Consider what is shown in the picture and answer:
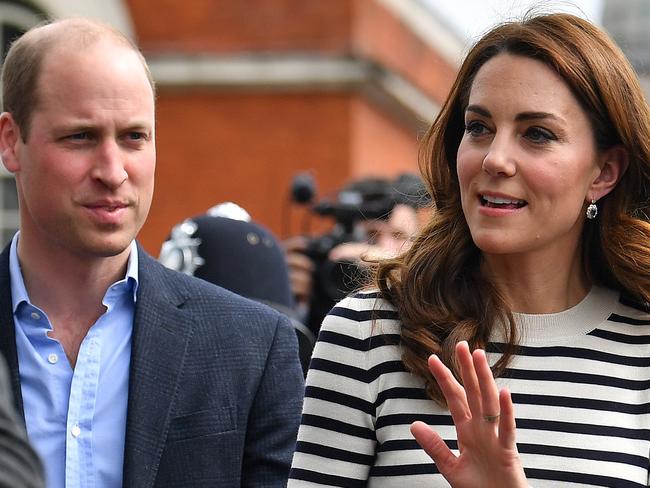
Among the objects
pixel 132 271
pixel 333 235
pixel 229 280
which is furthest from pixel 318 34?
pixel 132 271

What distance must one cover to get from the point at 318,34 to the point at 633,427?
375 inches

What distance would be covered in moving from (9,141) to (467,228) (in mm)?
999

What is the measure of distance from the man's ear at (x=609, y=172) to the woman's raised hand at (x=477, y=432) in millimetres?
714

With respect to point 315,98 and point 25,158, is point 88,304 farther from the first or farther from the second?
point 315,98

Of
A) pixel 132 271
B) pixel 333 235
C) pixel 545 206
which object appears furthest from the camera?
pixel 333 235

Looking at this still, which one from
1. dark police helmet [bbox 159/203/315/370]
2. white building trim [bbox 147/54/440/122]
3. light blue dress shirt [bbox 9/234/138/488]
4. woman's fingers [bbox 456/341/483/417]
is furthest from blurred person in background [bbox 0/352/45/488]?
white building trim [bbox 147/54/440/122]

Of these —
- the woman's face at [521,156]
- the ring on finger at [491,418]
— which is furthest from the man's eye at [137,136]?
the ring on finger at [491,418]

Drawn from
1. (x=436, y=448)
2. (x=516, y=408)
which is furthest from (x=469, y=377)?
(x=516, y=408)

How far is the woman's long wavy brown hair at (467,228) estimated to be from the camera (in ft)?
9.20

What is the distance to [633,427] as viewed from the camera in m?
2.78

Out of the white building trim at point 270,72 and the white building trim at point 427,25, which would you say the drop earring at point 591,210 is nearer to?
the white building trim at point 270,72

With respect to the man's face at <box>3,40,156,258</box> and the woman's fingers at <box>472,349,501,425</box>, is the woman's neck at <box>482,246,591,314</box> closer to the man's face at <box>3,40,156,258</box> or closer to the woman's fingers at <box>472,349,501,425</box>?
the woman's fingers at <box>472,349,501,425</box>

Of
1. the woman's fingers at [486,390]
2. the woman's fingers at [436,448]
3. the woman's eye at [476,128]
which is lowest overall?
the woman's fingers at [436,448]

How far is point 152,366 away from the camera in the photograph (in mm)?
2867
